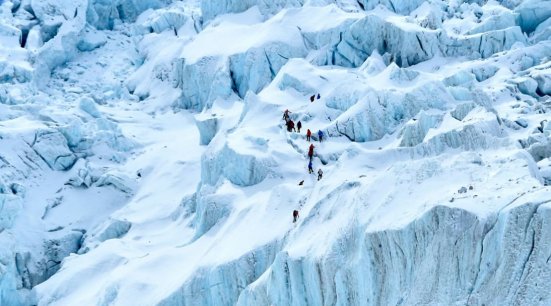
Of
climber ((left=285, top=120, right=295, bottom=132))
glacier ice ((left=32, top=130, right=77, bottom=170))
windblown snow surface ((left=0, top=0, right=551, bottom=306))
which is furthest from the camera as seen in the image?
glacier ice ((left=32, top=130, right=77, bottom=170))

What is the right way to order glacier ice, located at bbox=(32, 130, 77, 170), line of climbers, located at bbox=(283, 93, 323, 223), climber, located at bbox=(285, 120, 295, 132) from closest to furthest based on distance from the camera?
→ 1. line of climbers, located at bbox=(283, 93, 323, 223)
2. climber, located at bbox=(285, 120, 295, 132)
3. glacier ice, located at bbox=(32, 130, 77, 170)

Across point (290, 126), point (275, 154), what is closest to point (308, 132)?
point (290, 126)

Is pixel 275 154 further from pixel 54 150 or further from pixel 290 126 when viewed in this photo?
pixel 54 150

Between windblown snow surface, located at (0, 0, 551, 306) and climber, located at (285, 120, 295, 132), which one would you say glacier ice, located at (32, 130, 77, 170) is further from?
climber, located at (285, 120, 295, 132)

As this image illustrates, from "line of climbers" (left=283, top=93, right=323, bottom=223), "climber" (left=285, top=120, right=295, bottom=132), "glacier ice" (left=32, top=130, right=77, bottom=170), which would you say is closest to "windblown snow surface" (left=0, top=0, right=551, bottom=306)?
"glacier ice" (left=32, top=130, right=77, bottom=170)

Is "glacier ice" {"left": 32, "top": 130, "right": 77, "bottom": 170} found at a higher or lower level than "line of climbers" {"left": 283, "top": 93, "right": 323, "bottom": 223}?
lower

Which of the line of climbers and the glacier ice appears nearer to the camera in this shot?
the line of climbers

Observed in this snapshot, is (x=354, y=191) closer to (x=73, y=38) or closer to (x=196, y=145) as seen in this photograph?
(x=196, y=145)

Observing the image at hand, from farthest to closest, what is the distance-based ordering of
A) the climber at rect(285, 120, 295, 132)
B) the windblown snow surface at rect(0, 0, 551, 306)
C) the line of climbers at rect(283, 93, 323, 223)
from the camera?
1. the climber at rect(285, 120, 295, 132)
2. the line of climbers at rect(283, 93, 323, 223)
3. the windblown snow surface at rect(0, 0, 551, 306)
